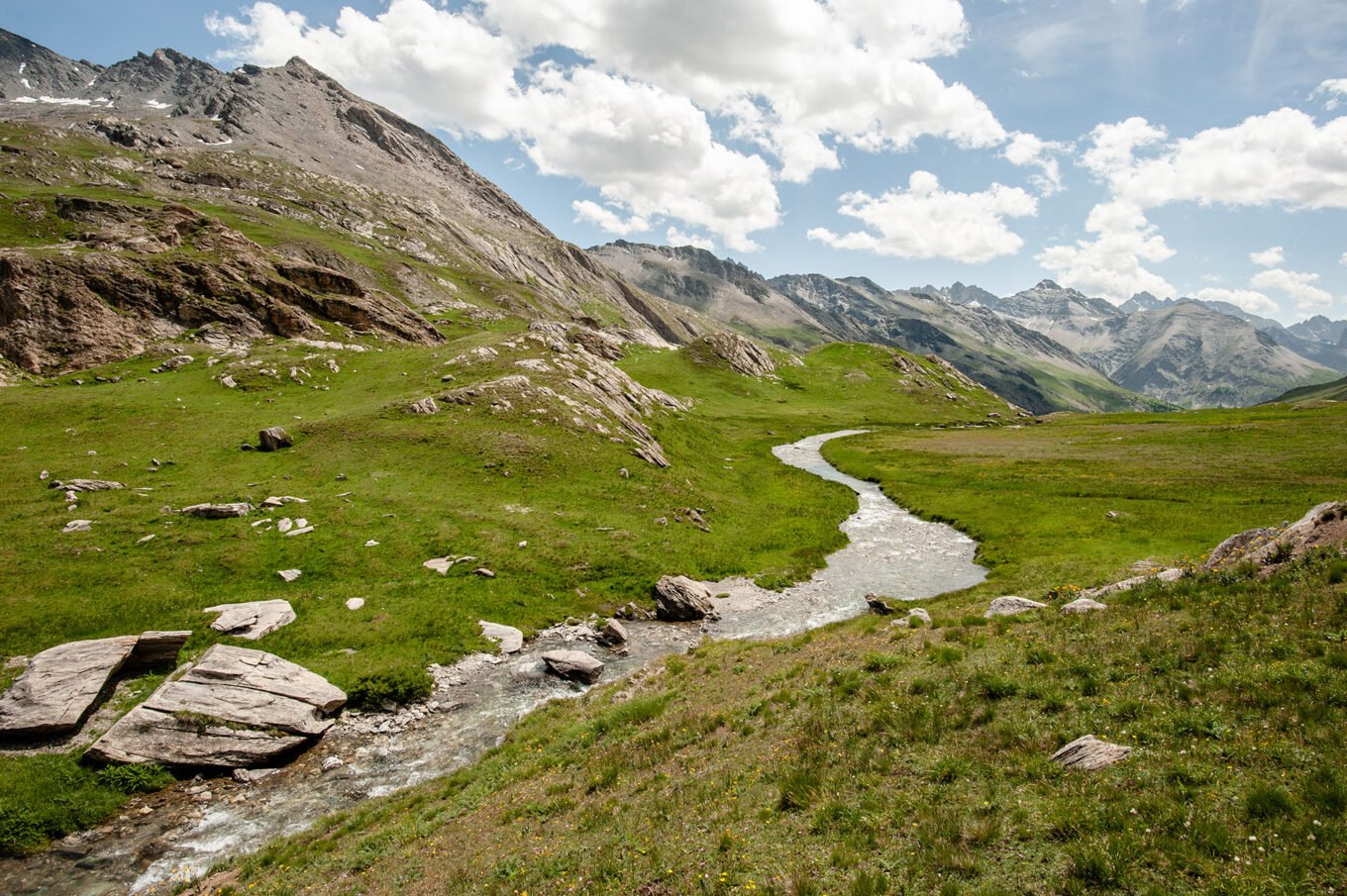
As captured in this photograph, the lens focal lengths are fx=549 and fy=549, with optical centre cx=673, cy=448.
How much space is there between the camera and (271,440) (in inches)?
1858

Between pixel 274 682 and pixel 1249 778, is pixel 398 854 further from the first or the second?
pixel 1249 778

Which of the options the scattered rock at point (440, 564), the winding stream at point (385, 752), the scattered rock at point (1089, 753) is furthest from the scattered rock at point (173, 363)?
the scattered rock at point (1089, 753)

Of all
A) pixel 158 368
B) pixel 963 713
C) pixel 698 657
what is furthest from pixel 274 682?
pixel 158 368

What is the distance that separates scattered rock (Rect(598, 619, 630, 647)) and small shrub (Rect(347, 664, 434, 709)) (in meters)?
9.24

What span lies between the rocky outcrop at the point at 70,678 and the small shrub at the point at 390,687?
26.3ft

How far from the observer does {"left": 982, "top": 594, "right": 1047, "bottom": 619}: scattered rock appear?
23.4m

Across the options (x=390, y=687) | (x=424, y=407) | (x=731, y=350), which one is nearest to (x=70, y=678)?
(x=390, y=687)

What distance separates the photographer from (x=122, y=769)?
1902cm

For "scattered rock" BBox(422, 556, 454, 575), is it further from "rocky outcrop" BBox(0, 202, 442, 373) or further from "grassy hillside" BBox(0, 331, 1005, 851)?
"rocky outcrop" BBox(0, 202, 442, 373)

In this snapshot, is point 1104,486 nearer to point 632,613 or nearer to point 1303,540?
point 1303,540

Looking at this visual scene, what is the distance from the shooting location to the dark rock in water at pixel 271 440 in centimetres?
4712

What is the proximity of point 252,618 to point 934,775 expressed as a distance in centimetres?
3029

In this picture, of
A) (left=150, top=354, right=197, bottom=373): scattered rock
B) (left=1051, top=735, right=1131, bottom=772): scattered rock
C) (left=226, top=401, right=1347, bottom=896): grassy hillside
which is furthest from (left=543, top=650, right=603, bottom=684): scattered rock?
(left=150, top=354, right=197, bottom=373): scattered rock

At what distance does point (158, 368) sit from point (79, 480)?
114 ft
